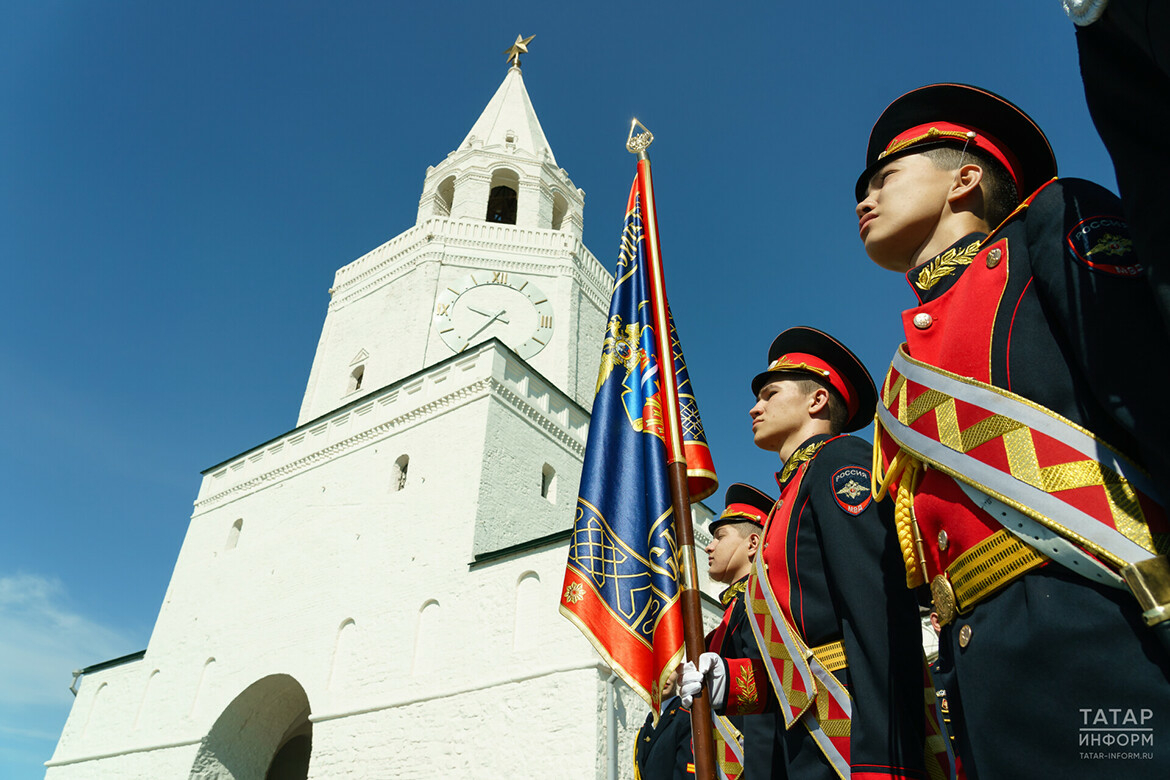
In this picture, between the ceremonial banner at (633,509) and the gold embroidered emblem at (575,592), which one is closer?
the ceremonial banner at (633,509)

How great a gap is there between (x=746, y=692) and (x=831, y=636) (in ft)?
1.77

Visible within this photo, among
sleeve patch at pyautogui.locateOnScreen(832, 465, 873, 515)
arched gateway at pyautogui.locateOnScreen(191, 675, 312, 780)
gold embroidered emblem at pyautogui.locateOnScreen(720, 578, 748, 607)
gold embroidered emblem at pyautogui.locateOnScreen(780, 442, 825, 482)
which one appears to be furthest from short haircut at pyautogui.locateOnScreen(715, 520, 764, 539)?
arched gateway at pyautogui.locateOnScreen(191, 675, 312, 780)

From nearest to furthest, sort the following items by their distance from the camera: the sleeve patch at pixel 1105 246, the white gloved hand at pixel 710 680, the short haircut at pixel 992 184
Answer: the sleeve patch at pixel 1105 246, the short haircut at pixel 992 184, the white gloved hand at pixel 710 680

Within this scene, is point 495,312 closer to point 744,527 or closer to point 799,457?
point 744,527

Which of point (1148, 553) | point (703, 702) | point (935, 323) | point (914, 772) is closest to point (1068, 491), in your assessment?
point (1148, 553)

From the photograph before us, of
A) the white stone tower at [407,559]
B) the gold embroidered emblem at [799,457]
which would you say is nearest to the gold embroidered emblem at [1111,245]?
the gold embroidered emblem at [799,457]

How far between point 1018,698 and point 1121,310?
833 millimetres

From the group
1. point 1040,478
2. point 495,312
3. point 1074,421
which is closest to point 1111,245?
point 1074,421

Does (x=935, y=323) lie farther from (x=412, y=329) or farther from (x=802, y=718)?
(x=412, y=329)

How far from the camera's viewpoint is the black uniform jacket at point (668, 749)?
454 centimetres

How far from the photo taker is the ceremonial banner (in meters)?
3.86

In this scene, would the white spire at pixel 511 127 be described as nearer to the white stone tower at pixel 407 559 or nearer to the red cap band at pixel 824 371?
the white stone tower at pixel 407 559

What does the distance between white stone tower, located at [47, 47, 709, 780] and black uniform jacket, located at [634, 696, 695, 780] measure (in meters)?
5.66

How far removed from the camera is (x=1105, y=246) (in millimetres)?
1661
